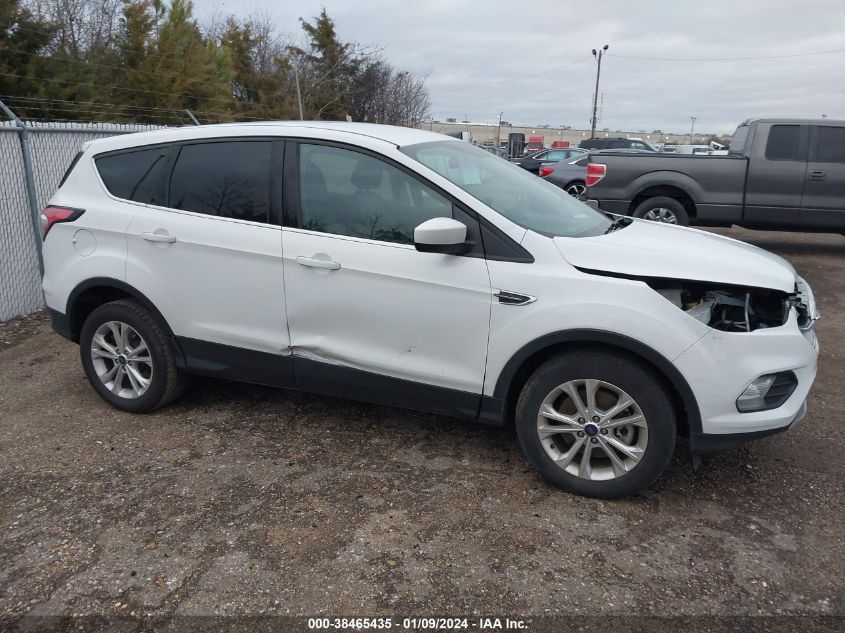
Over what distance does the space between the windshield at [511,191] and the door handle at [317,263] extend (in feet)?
2.37

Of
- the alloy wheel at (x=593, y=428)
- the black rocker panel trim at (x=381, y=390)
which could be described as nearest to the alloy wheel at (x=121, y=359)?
the black rocker panel trim at (x=381, y=390)

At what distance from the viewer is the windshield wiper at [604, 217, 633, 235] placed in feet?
12.3

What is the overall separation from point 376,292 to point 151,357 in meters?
1.66

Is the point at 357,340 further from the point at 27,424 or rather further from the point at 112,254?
the point at 27,424

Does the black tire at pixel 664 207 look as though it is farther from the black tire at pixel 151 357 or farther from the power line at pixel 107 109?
the black tire at pixel 151 357

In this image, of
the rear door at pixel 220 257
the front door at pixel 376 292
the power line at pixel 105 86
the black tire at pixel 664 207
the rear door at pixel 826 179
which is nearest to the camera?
the front door at pixel 376 292

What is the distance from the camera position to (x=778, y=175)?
29.4 ft

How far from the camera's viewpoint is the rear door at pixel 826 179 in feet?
29.0

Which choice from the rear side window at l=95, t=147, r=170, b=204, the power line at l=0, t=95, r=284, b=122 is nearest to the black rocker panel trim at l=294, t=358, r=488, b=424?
the rear side window at l=95, t=147, r=170, b=204

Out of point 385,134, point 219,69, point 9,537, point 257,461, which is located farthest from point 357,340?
point 219,69

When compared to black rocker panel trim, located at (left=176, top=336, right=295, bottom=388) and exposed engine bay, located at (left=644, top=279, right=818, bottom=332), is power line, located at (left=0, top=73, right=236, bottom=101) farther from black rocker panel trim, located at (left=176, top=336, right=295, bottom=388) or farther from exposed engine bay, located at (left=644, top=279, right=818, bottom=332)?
exposed engine bay, located at (left=644, top=279, right=818, bottom=332)

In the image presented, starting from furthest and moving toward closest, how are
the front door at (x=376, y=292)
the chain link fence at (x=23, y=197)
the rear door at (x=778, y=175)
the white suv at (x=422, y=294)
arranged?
the rear door at (x=778, y=175) < the chain link fence at (x=23, y=197) < the front door at (x=376, y=292) < the white suv at (x=422, y=294)

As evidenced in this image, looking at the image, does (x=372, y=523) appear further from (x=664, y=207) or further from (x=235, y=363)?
(x=664, y=207)

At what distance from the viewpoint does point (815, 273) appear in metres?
8.55
